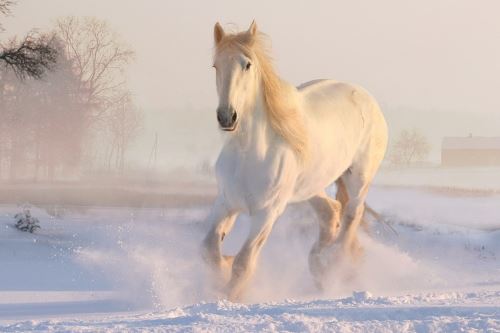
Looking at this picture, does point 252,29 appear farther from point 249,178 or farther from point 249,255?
point 249,255

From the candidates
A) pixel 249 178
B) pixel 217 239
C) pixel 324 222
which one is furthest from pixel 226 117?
pixel 324 222

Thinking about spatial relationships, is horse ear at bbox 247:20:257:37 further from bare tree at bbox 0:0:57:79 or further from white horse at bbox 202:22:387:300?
bare tree at bbox 0:0:57:79

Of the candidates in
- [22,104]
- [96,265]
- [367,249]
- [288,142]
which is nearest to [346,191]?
[367,249]

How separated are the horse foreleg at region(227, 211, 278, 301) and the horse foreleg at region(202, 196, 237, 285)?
207 millimetres

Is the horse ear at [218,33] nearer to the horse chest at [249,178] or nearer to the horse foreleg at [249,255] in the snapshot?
the horse chest at [249,178]

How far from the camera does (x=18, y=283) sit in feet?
28.3

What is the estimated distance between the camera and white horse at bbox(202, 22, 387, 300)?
583 cm

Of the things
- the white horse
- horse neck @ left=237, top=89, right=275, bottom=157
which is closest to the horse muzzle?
the white horse

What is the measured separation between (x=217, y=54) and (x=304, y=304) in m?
2.08

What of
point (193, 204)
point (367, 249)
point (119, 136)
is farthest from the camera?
point (119, 136)

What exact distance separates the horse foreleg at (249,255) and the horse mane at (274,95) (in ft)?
2.36

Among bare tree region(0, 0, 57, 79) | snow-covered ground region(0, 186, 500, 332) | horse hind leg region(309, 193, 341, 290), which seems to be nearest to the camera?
snow-covered ground region(0, 186, 500, 332)

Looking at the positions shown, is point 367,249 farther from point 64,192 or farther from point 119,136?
point 119,136

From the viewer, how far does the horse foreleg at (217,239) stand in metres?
6.43
